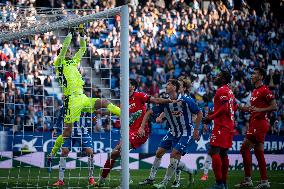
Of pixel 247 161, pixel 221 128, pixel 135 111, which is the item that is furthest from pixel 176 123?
pixel 221 128

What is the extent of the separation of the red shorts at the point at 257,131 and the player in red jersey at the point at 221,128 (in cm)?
192

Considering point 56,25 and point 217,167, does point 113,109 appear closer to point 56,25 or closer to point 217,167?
point 56,25

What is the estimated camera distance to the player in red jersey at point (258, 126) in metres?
13.6

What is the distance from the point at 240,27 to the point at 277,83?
4.26 meters

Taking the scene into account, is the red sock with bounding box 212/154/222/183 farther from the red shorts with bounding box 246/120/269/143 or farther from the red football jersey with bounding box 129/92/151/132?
the red football jersey with bounding box 129/92/151/132

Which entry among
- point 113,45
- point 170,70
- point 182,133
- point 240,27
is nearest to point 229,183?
point 182,133

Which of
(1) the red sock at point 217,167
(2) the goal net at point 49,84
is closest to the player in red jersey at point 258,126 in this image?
(1) the red sock at point 217,167

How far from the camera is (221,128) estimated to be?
12.2 meters

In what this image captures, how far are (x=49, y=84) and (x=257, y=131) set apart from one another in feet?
16.2

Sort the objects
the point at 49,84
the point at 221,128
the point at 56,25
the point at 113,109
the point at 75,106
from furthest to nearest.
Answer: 1. the point at 49,84
2. the point at 75,106
3. the point at 113,109
4. the point at 221,128
5. the point at 56,25

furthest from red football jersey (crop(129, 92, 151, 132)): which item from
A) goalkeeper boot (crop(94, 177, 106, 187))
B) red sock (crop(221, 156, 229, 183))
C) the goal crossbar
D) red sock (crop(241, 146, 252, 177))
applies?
the goal crossbar

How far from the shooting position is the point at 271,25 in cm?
3216

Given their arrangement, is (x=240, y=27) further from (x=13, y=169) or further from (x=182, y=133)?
(x=182, y=133)

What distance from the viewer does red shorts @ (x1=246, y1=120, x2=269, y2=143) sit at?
14.1 m
